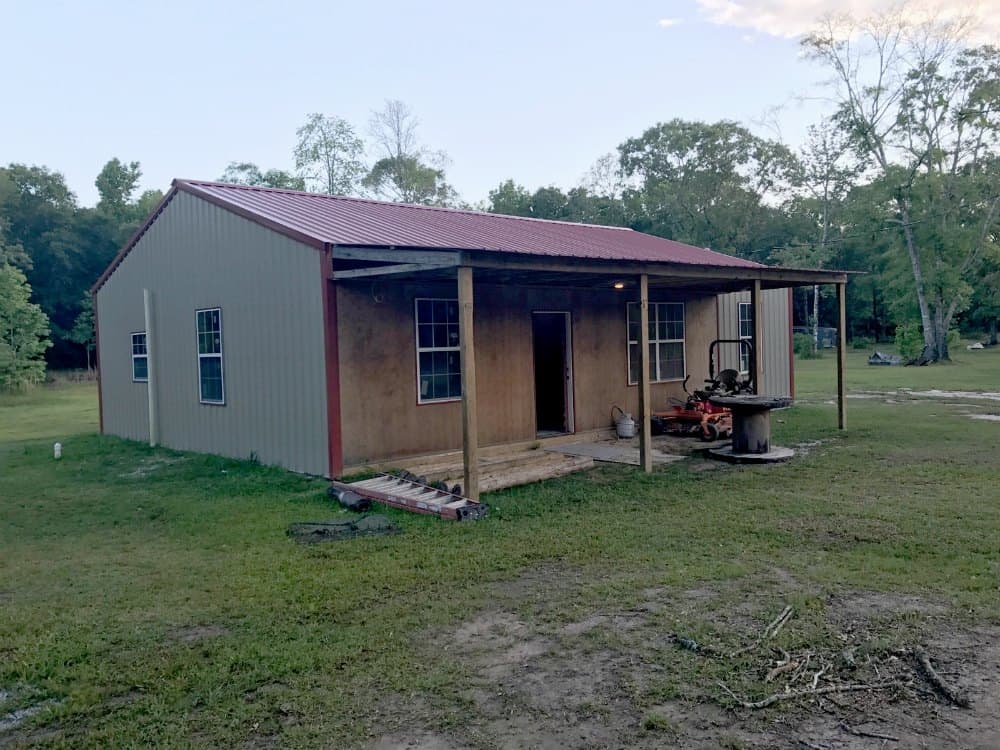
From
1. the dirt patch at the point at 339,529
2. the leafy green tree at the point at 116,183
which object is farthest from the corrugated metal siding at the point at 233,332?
→ the leafy green tree at the point at 116,183

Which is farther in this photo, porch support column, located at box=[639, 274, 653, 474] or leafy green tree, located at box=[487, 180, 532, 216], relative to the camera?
leafy green tree, located at box=[487, 180, 532, 216]

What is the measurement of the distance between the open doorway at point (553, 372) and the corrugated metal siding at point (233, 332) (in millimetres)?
3648

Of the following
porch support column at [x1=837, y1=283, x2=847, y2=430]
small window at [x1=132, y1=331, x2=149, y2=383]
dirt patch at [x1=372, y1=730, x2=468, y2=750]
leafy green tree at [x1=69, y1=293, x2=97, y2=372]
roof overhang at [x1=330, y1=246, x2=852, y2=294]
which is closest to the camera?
dirt patch at [x1=372, y1=730, x2=468, y2=750]

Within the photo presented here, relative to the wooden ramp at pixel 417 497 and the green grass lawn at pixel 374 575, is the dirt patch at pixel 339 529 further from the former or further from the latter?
the wooden ramp at pixel 417 497

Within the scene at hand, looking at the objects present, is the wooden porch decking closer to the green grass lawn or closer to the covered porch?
the covered porch

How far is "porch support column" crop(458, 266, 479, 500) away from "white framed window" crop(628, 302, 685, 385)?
19.0ft

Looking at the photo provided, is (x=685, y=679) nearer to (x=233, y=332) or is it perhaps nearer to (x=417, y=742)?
(x=417, y=742)

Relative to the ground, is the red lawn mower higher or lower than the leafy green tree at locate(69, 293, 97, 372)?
lower

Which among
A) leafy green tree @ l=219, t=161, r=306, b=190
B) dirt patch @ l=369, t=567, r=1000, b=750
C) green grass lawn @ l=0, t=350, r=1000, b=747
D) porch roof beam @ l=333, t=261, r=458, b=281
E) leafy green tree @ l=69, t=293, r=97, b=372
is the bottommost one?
dirt patch @ l=369, t=567, r=1000, b=750

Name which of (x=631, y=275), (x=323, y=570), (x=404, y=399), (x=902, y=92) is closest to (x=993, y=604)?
(x=323, y=570)

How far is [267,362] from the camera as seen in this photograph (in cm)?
909

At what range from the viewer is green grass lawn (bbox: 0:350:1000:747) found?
331 centimetres

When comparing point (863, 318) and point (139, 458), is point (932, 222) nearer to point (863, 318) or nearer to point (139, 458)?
point (863, 318)

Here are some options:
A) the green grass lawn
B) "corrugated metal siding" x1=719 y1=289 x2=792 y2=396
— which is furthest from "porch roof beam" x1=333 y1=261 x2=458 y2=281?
"corrugated metal siding" x1=719 y1=289 x2=792 y2=396
